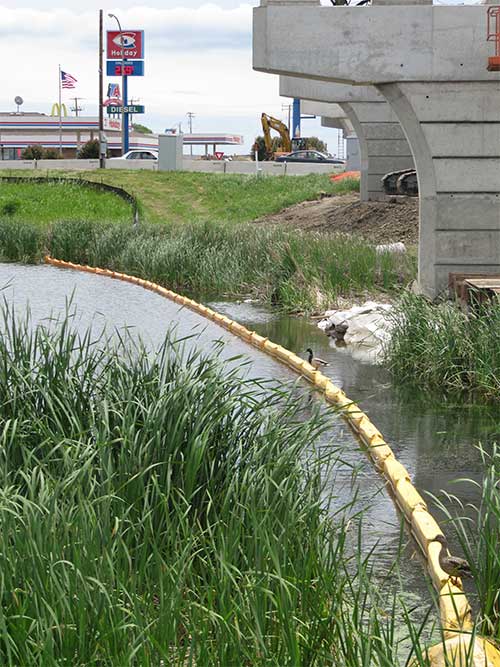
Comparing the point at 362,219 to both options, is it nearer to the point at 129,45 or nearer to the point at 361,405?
the point at 361,405

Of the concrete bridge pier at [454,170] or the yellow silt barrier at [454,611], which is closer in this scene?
the yellow silt barrier at [454,611]

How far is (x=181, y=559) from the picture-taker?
418 cm

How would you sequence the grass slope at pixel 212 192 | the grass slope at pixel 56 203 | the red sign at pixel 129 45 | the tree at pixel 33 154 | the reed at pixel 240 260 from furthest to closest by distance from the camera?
the red sign at pixel 129 45 → the tree at pixel 33 154 → the grass slope at pixel 56 203 → the grass slope at pixel 212 192 → the reed at pixel 240 260

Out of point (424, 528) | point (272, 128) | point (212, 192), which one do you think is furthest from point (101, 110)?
point (424, 528)

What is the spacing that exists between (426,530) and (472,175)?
31.1ft

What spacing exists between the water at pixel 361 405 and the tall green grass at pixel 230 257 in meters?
0.71

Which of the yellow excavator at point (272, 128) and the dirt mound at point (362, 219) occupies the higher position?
the yellow excavator at point (272, 128)

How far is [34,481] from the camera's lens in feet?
15.5

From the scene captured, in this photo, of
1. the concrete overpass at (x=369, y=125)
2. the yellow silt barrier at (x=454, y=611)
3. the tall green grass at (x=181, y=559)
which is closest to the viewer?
the tall green grass at (x=181, y=559)

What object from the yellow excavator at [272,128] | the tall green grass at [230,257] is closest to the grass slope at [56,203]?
the tall green grass at [230,257]

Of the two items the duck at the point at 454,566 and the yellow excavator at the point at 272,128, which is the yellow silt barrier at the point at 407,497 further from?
the yellow excavator at the point at 272,128

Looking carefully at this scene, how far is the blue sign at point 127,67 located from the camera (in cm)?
6831

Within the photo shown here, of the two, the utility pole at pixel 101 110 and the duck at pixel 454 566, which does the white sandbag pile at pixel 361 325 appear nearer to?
the duck at pixel 454 566

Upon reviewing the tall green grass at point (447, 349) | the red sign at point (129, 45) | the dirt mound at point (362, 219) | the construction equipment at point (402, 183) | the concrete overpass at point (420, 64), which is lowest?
the tall green grass at point (447, 349)
